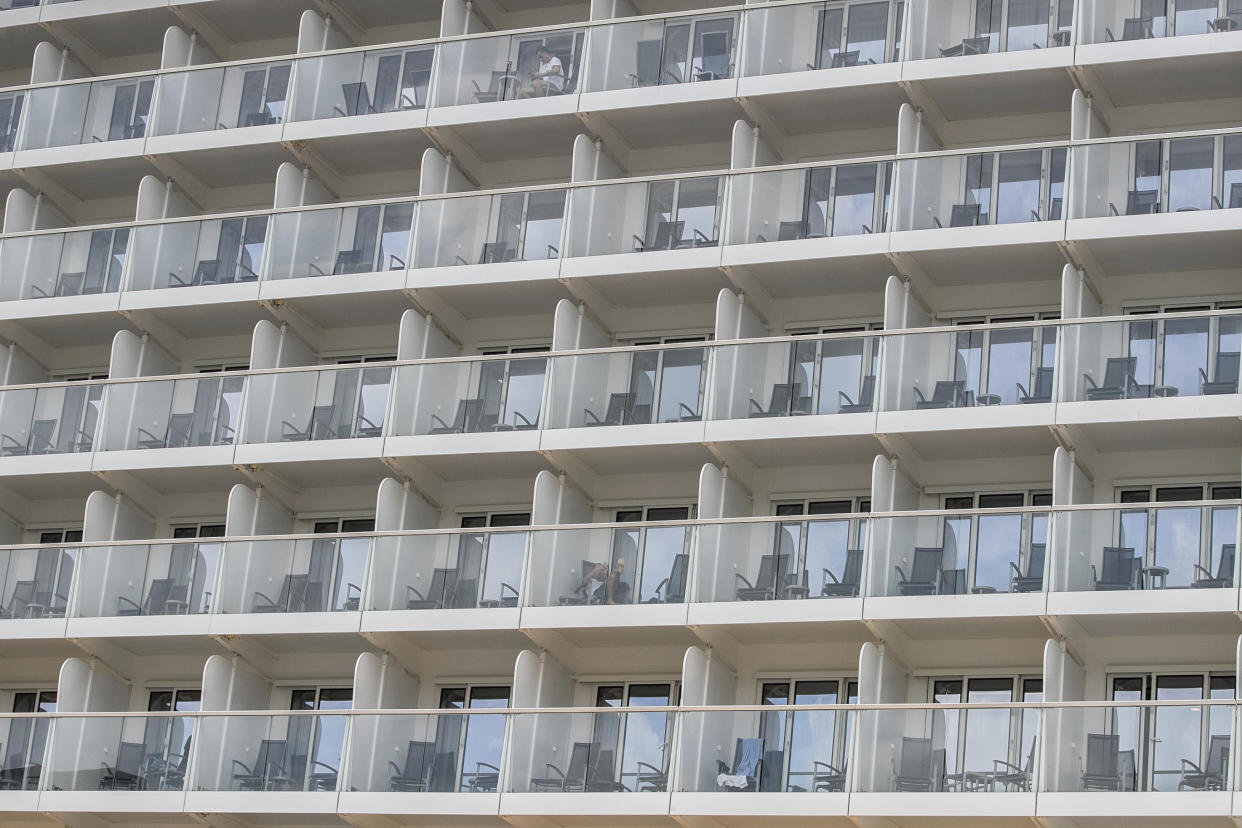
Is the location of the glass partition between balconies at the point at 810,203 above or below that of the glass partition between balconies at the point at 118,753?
above

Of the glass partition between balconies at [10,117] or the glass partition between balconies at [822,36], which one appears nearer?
the glass partition between balconies at [822,36]

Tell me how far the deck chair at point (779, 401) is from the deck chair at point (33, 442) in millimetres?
11013

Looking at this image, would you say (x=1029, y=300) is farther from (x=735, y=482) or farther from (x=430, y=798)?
(x=430, y=798)

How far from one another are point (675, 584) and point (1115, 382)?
6188mm

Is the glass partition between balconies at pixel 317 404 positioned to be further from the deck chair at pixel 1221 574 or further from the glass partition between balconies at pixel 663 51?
the deck chair at pixel 1221 574

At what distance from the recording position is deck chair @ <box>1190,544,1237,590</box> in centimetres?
2878

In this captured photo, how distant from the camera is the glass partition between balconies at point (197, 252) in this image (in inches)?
1460

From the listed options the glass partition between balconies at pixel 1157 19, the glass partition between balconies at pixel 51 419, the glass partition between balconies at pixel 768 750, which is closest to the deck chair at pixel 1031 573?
the glass partition between balconies at pixel 768 750

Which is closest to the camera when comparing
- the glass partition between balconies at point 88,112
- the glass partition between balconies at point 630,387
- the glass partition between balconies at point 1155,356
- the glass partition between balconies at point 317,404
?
the glass partition between balconies at point 1155,356

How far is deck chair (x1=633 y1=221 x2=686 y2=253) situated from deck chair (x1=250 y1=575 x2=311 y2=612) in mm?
6632

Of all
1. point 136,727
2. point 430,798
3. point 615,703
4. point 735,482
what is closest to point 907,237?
point 735,482

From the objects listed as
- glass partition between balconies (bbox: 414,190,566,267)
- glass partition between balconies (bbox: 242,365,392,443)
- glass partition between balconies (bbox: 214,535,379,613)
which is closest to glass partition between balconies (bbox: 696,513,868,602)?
glass partition between balconies (bbox: 214,535,379,613)

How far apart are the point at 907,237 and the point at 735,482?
4034 millimetres

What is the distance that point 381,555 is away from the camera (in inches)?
1305
